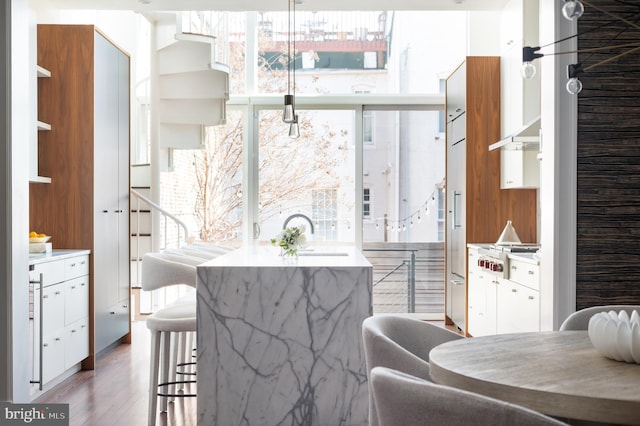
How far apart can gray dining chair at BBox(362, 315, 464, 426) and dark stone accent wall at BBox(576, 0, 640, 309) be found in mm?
1280

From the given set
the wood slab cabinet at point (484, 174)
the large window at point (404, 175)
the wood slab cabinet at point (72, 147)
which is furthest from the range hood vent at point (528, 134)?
the wood slab cabinet at point (72, 147)

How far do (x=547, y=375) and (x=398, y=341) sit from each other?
0.73 metres

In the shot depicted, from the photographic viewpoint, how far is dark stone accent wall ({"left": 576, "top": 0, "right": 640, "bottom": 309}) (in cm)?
329

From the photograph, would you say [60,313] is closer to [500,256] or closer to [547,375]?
[500,256]

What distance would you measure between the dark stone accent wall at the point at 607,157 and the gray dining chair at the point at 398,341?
128 centimetres

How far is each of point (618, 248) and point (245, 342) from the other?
1.94 m

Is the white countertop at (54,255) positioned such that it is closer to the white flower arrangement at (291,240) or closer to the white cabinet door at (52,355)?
the white cabinet door at (52,355)

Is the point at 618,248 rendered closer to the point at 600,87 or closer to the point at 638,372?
the point at 600,87

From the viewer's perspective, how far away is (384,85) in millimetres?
6793

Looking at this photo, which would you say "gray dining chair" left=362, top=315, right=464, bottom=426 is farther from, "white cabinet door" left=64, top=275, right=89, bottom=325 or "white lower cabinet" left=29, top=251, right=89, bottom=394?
"white cabinet door" left=64, top=275, right=89, bottom=325

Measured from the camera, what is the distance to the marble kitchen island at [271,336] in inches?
126

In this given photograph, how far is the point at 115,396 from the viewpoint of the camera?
4.00 m

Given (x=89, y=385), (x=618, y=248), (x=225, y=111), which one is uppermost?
(x=225, y=111)

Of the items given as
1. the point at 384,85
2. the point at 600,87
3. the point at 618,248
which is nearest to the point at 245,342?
the point at 618,248
